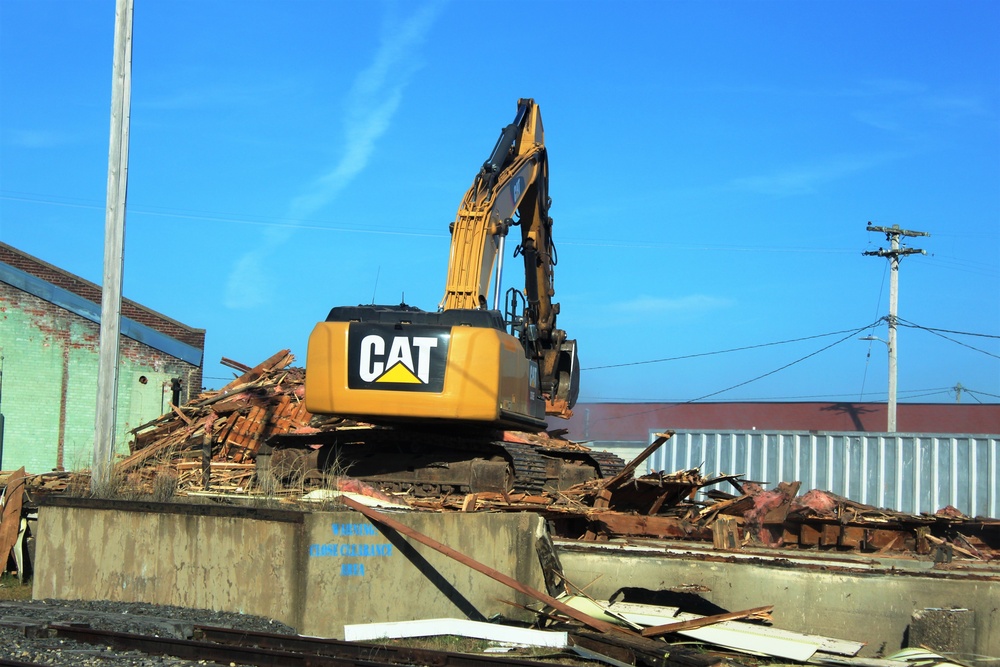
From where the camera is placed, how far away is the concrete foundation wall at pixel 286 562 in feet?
27.2

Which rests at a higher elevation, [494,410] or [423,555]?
[494,410]

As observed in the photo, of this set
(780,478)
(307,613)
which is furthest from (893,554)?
(780,478)

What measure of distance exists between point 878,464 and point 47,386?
57.2 feet

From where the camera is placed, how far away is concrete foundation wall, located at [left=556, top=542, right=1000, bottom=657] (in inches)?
359

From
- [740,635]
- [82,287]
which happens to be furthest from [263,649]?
[82,287]

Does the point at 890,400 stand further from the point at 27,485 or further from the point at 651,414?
the point at 27,485

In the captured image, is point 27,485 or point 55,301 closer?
point 27,485

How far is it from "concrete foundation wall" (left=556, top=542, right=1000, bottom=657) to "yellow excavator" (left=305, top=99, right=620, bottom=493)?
10.7ft

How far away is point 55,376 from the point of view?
22641 millimetres

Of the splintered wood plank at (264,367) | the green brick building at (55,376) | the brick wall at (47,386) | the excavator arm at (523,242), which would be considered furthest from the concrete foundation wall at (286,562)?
the green brick building at (55,376)

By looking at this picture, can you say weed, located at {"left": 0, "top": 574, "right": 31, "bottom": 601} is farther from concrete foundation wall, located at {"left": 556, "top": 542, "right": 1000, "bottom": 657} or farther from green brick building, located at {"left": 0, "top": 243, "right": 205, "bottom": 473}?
green brick building, located at {"left": 0, "top": 243, "right": 205, "bottom": 473}

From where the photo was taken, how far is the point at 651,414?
46531 mm

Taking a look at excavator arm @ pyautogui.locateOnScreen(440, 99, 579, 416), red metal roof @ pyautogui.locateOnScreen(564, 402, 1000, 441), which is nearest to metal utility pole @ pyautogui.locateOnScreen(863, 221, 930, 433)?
red metal roof @ pyautogui.locateOnScreen(564, 402, 1000, 441)

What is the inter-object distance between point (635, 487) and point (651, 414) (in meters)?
33.5
